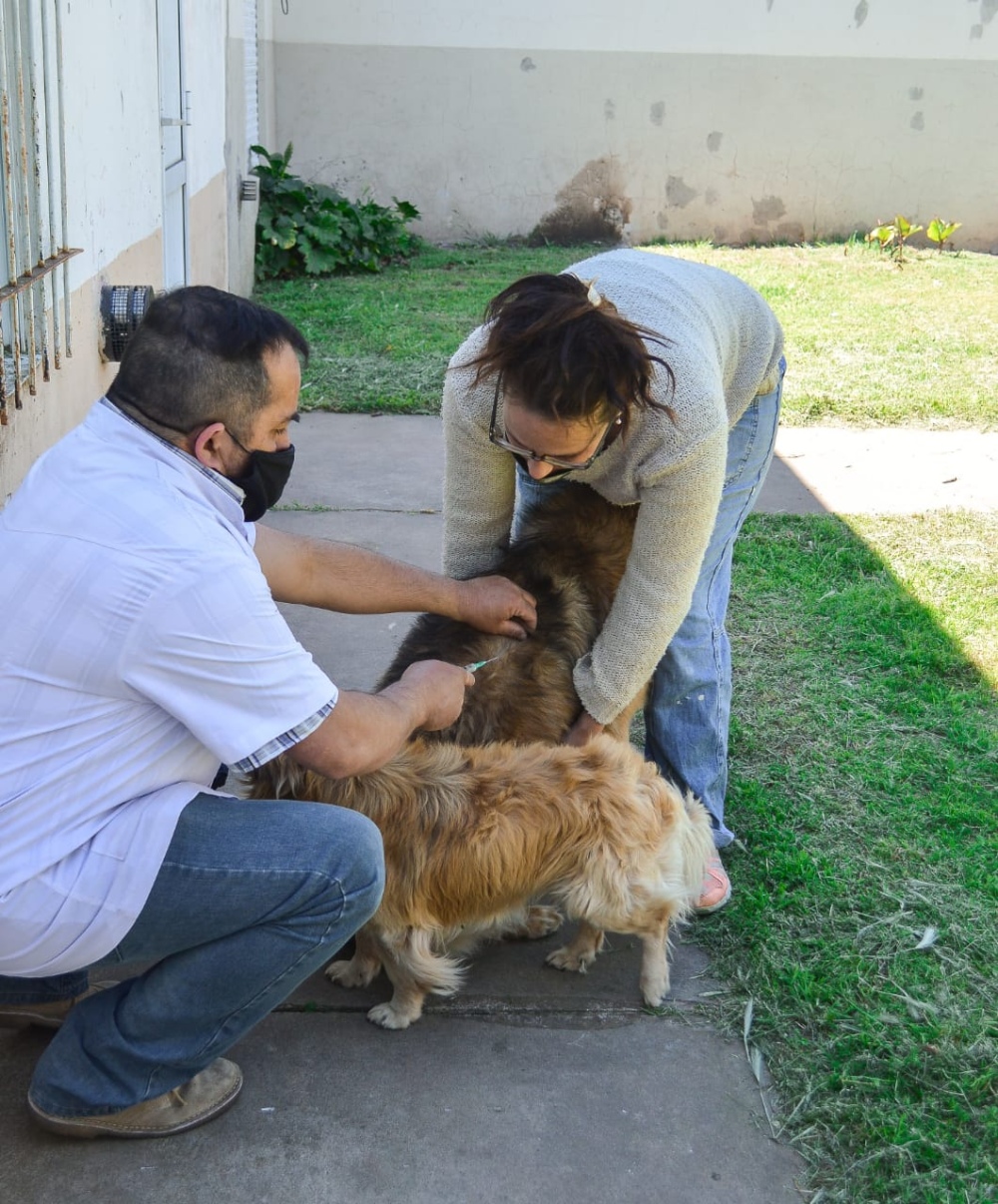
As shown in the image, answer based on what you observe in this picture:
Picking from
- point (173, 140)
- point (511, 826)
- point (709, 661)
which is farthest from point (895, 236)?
point (511, 826)

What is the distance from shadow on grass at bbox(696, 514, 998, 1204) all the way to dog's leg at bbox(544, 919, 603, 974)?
35cm

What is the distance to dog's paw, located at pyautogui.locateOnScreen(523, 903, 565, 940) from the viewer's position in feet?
10.9

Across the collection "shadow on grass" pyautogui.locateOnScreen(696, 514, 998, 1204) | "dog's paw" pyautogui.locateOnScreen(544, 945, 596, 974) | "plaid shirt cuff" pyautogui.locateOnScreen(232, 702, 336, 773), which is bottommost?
"dog's paw" pyautogui.locateOnScreen(544, 945, 596, 974)

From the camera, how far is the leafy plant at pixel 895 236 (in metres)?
13.0

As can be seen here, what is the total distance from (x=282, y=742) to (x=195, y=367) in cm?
72

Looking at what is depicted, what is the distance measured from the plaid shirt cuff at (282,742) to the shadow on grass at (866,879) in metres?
1.40

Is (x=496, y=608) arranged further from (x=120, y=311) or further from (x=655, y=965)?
(x=120, y=311)

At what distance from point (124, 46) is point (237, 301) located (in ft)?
10.2

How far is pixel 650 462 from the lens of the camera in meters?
2.91

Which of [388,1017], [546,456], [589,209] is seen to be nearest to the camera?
[546,456]

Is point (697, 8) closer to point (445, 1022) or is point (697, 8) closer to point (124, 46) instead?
point (124, 46)

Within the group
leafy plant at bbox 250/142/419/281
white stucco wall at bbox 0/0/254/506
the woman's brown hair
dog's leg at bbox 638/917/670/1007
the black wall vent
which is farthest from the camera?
leafy plant at bbox 250/142/419/281

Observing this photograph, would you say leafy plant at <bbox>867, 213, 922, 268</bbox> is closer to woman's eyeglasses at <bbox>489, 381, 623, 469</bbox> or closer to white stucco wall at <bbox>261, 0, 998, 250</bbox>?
white stucco wall at <bbox>261, 0, 998, 250</bbox>

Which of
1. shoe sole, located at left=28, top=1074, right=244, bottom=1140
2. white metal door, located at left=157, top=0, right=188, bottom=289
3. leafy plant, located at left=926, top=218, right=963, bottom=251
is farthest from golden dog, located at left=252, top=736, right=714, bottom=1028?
leafy plant, located at left=926, top=218, right=963, bottom=251
